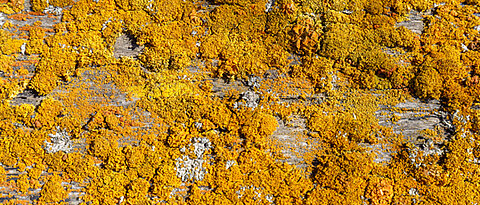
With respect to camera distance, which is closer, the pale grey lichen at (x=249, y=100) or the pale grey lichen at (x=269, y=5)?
the pale grey lichen at (x=249, y=100)

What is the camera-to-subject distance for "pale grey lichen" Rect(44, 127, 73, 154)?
2994mm

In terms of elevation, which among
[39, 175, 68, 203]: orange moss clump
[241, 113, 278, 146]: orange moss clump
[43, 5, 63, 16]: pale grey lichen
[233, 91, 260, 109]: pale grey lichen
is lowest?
[39, 175, 68, 203]: orange moss clump

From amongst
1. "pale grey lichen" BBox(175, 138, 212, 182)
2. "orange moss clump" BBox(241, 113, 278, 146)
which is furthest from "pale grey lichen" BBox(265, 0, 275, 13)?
"pale grey lichen" BBox(175, 138, 212, 182)

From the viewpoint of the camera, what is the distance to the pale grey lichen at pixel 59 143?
9.82ft

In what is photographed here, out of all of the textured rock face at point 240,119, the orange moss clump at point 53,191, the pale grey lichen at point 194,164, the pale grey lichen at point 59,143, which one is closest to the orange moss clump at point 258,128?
the textured rock face at point 240,119

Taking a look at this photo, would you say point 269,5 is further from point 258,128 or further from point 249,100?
point 258,128

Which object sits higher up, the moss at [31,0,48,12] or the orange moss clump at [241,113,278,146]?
the moss at [31,0,48,12]

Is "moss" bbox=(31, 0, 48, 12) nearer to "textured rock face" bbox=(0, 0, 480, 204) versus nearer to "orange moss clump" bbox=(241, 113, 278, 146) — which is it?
"textured rock face" bbox=(0, 0, 480, 204)

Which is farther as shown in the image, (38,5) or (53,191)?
(38,5)

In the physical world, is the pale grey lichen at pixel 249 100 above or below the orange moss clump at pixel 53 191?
above

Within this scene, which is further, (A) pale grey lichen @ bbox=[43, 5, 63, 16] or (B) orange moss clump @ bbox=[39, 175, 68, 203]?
(A) pale grey lichen @ bbox=[43, 5, 63, 16]

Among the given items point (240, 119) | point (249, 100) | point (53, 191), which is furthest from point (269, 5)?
point (53, 191)

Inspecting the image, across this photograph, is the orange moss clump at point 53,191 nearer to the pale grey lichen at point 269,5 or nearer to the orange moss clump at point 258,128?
the orange moss clump at point 258,128

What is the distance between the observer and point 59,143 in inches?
118
